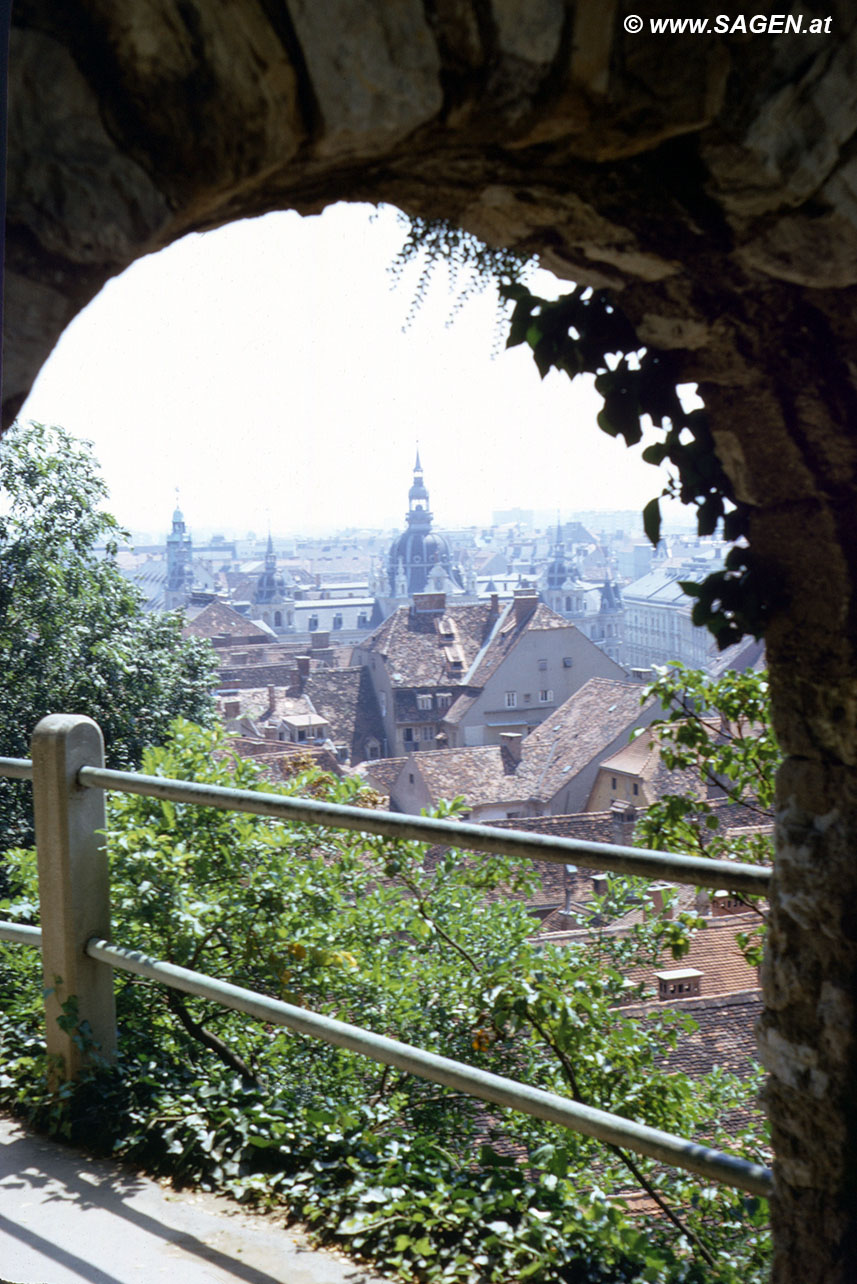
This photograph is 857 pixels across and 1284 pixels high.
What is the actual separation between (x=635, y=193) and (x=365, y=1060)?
10.9 ft

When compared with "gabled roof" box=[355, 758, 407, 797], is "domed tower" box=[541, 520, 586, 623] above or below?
above

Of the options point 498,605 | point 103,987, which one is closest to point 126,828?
point 103,987

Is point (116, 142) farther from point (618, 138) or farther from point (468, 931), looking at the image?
point (468, 931)

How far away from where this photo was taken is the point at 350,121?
122 cm

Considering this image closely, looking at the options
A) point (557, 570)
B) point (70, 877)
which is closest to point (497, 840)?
point (70, 877)

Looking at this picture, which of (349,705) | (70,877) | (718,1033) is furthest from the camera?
(349,705)

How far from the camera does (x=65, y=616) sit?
15617mm

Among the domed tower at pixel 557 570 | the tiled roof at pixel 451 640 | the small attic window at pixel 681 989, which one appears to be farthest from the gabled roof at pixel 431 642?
the small attic window at pixel 681 989

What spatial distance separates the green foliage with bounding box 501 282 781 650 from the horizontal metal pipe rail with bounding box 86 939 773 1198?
0.80 meters

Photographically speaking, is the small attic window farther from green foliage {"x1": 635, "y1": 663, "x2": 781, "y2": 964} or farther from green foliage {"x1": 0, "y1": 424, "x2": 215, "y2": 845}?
green foliage {"x1": 0, "y1": 424, "x2": 215, "y2": 845}

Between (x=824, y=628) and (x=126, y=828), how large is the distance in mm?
2261

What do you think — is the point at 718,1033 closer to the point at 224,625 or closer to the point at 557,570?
the point at 224,625

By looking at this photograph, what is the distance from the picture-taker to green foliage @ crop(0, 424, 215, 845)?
49.9 feet

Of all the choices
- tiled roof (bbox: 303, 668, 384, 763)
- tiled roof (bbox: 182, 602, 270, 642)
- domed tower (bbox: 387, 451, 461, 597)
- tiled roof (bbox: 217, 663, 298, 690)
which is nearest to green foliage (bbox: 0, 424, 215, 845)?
tiled roof (bbox: 303, 668, 384, 763)
